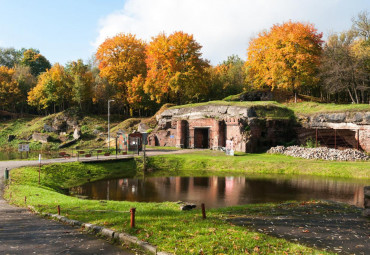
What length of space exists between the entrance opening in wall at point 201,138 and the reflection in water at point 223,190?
17.3m

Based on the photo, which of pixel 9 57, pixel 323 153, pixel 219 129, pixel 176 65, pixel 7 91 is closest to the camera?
pixel 323 153

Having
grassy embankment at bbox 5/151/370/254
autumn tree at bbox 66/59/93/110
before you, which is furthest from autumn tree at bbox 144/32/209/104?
grassy embankment at bbox 5/151/370/254

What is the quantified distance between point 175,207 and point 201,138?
3008 cm

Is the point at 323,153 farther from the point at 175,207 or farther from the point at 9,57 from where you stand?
the point at 9,57

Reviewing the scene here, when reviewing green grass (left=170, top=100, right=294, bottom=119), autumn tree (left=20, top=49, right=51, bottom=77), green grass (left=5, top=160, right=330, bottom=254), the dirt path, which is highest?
autumn tree (left=20, top=49, right=51, bottom=77)

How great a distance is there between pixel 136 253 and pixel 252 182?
17969 mm

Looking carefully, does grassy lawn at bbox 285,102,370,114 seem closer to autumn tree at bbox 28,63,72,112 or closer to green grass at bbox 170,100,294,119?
green grass at bbox 170,100,294,119

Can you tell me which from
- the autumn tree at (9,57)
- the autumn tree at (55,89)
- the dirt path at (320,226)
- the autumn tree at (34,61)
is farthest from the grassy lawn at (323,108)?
the autumn tree at (9,57)

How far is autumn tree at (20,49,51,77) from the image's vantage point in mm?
83562

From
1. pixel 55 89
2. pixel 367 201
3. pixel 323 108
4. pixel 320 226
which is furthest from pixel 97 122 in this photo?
pixel 320 226

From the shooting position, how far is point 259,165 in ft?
99.6

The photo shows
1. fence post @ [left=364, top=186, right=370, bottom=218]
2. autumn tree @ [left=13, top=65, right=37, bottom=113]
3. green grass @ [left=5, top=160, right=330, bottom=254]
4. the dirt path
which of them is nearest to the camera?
green grass @ [left=5, top=160, right=330, bottom=254]

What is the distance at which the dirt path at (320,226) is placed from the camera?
845cm

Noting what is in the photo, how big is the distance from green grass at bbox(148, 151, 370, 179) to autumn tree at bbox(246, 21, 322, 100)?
55.7 ft
